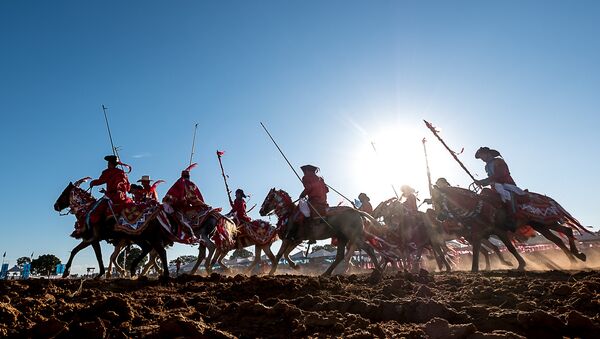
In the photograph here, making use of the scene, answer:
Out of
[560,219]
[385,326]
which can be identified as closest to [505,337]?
[385,326]

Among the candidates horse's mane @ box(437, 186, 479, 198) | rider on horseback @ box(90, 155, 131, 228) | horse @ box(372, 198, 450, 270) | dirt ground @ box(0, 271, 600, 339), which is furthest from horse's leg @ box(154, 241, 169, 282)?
horse's mane @ box(437, 186, 479, 198)

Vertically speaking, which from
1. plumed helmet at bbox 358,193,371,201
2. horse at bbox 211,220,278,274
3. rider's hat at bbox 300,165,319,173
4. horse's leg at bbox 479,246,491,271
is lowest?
horse's leg at bbox 479,246,491,271

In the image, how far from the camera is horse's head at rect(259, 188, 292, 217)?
384 inches

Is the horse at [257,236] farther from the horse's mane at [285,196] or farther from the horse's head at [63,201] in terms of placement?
the horse's head at [63,201]

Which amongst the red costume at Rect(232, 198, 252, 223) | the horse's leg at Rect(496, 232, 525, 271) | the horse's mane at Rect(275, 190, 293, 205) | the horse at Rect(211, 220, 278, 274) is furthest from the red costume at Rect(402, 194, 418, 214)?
the red costume at Rect(232, 198, 252, 223)

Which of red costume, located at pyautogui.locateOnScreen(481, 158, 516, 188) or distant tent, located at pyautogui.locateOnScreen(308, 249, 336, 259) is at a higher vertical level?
red costume, located at pyautogui.locateOnScreen(481, 158, 516, 188)

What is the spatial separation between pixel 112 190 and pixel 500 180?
8.65m

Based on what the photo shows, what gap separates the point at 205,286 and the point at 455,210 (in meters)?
6.57

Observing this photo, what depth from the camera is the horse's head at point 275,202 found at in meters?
9.76

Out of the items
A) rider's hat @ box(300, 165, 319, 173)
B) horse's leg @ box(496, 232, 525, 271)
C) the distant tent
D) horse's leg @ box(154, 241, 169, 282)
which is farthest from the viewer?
the distant tent

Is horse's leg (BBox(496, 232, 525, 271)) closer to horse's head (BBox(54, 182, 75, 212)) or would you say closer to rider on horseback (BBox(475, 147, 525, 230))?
rider on horseback (BBox(475, 147, 525, 230))

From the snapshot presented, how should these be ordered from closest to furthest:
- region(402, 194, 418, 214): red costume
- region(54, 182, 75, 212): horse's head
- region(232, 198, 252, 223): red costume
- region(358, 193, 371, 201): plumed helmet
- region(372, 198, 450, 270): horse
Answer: region(54, 182, 75, 212): horse's head < region(372, 198, 450, 270): horse < region(402, 194, 418, 214): red costume < region(232, 198, 252, 223): red costume < region(358, 193, 371, 201): plumed helmet

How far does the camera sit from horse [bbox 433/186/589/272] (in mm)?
8688

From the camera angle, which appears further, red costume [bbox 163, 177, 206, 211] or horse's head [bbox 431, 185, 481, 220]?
horse's head [bbox 431, 185, 481, 220]
